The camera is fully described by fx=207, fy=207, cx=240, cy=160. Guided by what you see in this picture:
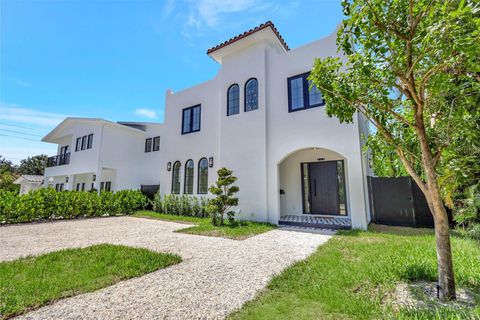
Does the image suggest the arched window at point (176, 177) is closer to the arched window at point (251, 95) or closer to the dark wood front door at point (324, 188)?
the arched window at point (251, 95)

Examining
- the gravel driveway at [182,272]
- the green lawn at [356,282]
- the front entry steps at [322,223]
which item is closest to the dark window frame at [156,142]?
the gravel driveway at [182,272]

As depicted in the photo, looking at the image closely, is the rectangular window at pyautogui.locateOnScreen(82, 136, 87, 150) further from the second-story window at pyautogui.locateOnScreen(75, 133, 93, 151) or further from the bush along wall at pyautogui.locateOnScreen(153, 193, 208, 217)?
the bush along wall at pyautogui.locateOnScreen(153, 193, 208, 217)

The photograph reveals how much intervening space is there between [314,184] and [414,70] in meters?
7.34

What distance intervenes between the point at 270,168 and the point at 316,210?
2954mm

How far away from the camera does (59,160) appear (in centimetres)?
2033

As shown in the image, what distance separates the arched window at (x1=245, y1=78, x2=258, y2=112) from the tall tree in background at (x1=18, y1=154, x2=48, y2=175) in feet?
172

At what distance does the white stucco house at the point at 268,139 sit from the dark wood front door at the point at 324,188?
41 mm

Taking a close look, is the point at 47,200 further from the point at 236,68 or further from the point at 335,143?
the point at 335,143

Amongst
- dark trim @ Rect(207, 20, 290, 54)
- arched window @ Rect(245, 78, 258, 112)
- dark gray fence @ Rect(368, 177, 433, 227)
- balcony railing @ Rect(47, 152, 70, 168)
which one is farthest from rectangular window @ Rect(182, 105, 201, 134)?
balcony railing @ Rect(47, 152, 70, 168)

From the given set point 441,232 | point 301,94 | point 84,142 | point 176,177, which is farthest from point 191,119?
point 84,142

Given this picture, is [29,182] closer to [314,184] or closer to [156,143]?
[156,143]

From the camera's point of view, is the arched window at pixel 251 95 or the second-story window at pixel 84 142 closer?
the arched window at pixel 251 95

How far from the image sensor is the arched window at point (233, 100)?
10.3 meters

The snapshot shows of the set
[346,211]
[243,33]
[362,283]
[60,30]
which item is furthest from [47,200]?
[346,211]
